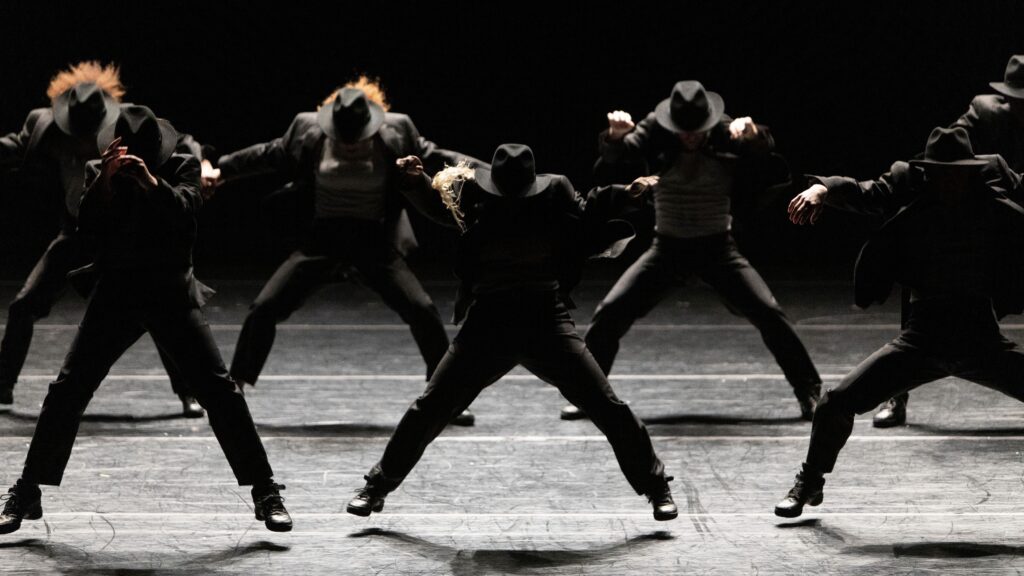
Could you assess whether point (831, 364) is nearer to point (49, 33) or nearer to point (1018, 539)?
point (1018, 539)

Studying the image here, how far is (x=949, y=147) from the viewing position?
15.3 feet

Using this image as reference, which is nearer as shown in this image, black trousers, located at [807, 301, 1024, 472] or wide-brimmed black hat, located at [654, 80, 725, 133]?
black trousers, located at [807, 301, 1024, 472]

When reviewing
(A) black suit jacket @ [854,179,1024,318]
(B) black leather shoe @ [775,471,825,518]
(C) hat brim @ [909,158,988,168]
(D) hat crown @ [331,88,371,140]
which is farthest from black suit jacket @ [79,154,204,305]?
(C) hat brim @ [909,158,988,168]

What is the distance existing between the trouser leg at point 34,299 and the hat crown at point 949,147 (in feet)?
11.9

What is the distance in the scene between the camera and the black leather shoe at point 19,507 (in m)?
4.54

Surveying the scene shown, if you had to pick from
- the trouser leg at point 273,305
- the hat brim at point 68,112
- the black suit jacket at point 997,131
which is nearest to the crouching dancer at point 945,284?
the black suit jacket at point 997,131

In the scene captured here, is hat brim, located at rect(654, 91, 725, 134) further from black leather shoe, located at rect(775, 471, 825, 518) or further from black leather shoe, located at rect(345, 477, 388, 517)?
black leather shoe, located at rect(345, 477, 388, 517)

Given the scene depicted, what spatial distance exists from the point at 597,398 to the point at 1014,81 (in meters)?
2.78

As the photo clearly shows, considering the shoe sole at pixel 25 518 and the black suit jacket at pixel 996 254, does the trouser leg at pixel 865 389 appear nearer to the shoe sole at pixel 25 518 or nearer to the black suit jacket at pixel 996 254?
the black suit jacket at pixel 996 254

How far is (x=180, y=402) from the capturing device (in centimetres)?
675

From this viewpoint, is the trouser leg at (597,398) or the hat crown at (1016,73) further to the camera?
the hat crown at (1016,73)

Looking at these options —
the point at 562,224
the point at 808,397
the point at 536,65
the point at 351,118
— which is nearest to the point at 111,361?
the point at 562,224

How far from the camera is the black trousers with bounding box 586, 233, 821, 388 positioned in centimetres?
630

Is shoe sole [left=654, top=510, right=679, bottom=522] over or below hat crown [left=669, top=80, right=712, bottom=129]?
below
